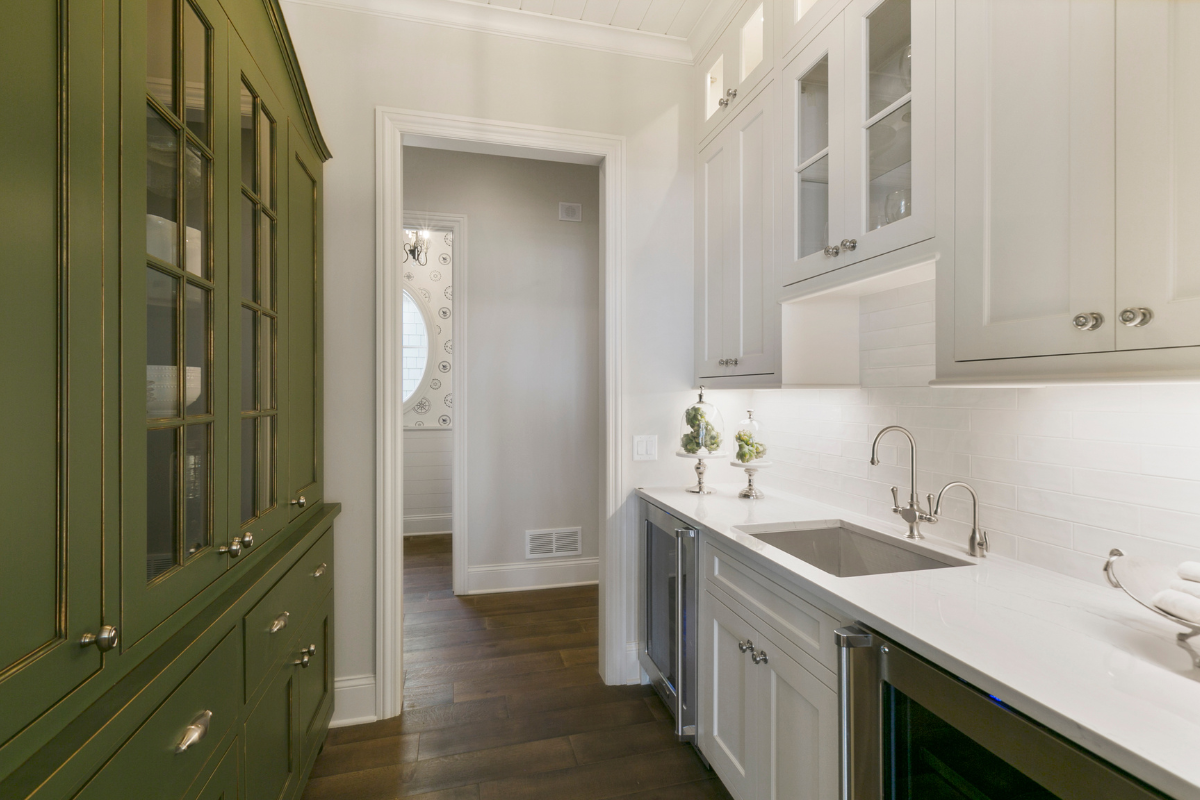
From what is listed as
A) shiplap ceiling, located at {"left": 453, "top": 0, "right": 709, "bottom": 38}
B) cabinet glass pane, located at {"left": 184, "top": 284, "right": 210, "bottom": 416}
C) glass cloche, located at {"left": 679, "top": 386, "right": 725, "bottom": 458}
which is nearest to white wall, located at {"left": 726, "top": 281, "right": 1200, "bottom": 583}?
glass cloche, located at {"left": 679, "top": 386, "right": 725, "bottom": 458}

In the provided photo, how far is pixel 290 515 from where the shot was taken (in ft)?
5.63

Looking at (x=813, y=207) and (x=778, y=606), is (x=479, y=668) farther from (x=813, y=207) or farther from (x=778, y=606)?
(x=813, y=207)

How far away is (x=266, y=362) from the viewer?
1543mm

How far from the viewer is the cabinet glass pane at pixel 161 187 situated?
918 mm

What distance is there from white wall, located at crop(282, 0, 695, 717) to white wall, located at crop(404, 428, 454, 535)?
2.96 m

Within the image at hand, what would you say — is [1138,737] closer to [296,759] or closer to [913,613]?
[913,613]

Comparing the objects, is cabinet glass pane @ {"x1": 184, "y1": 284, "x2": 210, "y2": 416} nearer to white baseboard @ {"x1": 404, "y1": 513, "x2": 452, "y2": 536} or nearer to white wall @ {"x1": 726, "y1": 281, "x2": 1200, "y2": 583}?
white wall @ {"x1": 726, "y1": 281, "x2": 1200, "y2": 583}

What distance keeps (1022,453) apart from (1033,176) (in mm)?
705

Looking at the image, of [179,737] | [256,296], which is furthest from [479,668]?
[256,296]

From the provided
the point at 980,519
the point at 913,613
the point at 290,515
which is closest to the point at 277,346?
the point at 290,515

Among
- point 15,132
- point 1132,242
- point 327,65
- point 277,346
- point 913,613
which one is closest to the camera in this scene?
point 15,132

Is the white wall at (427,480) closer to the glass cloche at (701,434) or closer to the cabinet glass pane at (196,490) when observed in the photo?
the glass cloche at (701,434)

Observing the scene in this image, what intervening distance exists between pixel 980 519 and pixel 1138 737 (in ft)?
2.98

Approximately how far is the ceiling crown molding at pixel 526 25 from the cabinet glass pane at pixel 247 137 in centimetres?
114
